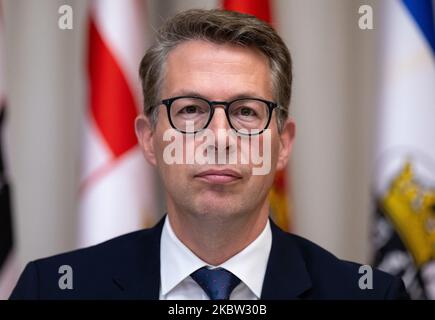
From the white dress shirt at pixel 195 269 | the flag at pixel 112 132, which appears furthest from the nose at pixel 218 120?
the flag at pixel 112 132

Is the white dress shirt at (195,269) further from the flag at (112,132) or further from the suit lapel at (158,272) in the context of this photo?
the flag at (112,132)

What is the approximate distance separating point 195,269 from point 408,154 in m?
0.71

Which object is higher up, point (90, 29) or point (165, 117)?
point (90, 29)

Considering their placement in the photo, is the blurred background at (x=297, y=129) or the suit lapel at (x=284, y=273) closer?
the suit lapel at (x=284, y=273)

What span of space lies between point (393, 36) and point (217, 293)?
0.88m

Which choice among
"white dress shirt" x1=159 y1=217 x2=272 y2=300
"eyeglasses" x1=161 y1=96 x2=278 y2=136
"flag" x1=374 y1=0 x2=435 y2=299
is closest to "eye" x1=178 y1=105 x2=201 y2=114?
"eyeglasses" x1=161 y1=96 x2=278 y2=136

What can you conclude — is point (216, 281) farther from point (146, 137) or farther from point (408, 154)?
point (408, 154)

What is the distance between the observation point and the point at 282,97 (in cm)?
119

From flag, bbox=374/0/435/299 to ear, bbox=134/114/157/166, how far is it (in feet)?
2.15

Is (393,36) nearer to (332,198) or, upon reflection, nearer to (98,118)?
(332,198)

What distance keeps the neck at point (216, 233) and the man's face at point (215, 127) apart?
0.08 ft

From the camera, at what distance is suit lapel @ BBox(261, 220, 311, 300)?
44.3 inches

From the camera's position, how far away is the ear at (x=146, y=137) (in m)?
1.22
